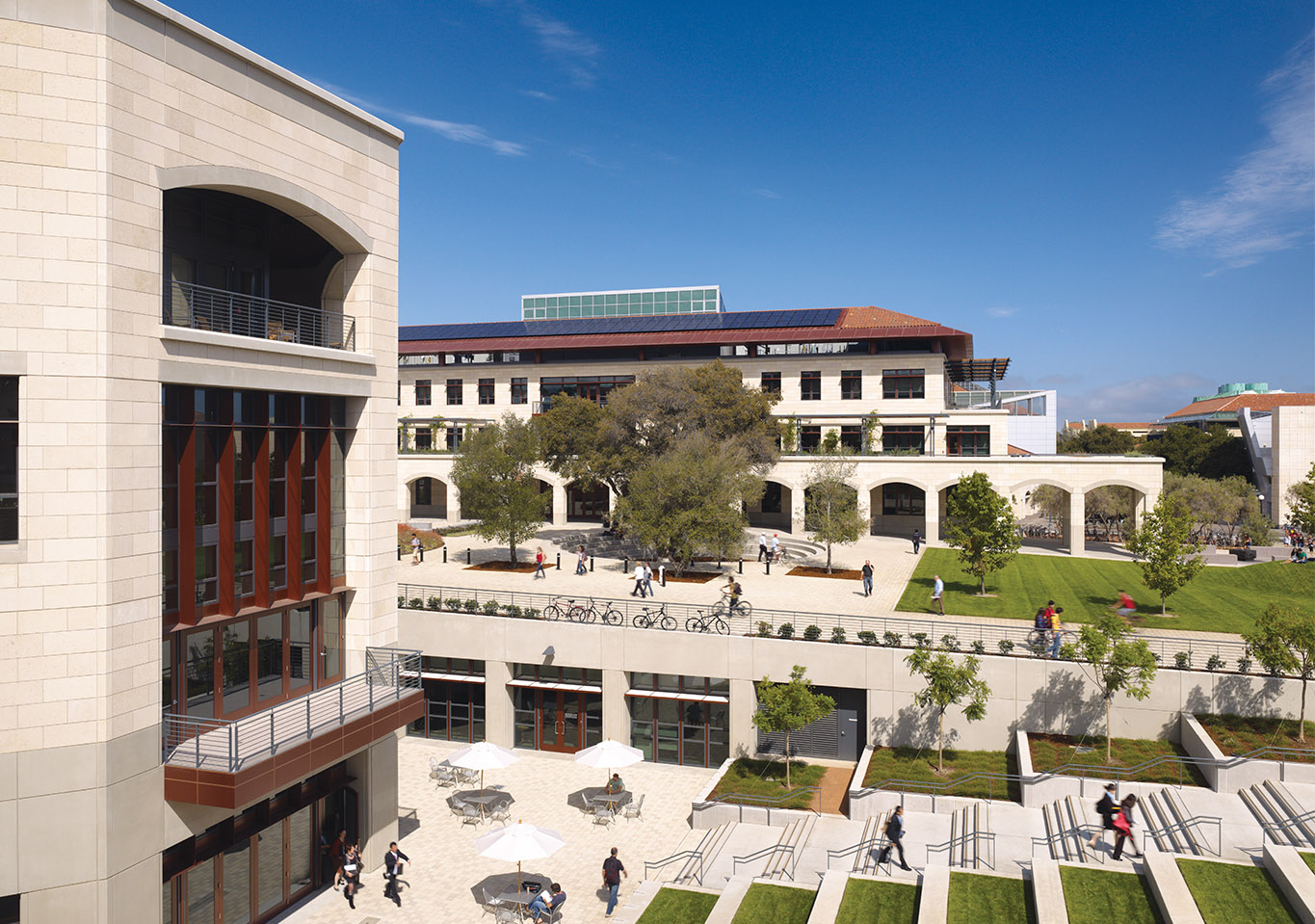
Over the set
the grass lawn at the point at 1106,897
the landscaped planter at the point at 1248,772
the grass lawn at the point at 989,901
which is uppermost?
the landscaped planter at the point at 1248,772

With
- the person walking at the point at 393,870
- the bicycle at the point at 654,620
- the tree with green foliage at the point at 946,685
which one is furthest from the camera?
the bicycle at the point at 654,620

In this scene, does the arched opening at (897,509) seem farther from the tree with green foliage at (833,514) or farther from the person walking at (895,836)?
the person walking at (895,836)

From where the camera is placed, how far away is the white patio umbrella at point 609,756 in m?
24.2

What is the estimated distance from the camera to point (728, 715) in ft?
96.3

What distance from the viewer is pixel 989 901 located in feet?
56.6

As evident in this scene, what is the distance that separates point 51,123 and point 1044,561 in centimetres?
4585

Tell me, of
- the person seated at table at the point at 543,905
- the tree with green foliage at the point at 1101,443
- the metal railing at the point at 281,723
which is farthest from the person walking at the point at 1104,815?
the tree with green foliage at the point at 1101,443

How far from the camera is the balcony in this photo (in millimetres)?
15289

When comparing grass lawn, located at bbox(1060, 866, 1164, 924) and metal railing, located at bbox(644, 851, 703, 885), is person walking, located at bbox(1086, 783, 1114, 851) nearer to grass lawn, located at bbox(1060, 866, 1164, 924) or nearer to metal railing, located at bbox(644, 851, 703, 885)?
grass lawn, located at bbox(1060, 866, 1164, 924)

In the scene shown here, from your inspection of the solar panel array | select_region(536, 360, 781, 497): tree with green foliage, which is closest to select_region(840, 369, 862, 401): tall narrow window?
the solar panel array

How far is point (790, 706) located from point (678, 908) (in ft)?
26.4

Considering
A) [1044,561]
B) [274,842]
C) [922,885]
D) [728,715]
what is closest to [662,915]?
[922,885]

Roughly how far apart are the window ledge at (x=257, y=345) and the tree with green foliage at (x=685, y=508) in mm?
19913

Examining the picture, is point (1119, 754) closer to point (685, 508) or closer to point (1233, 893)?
point (1233, 893)
